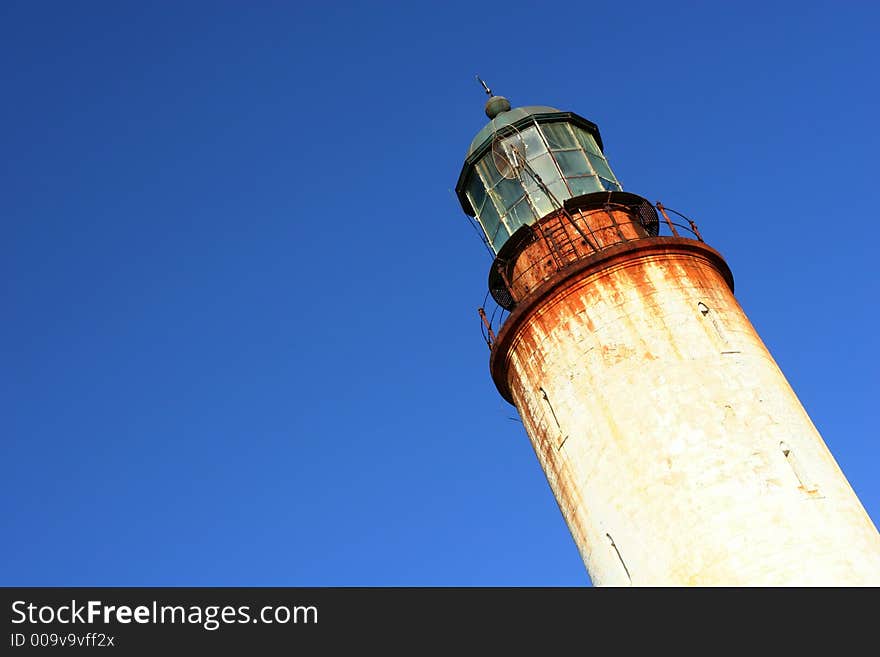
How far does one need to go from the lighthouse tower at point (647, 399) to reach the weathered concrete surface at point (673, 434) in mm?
24

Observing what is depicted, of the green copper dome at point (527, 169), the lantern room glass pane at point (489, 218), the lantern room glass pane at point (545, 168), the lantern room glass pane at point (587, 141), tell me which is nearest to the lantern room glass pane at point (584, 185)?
the green copper dome at point (527, 169)

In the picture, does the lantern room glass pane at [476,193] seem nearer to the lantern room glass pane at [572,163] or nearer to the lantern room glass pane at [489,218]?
the lantern room glass pane at [489,218]

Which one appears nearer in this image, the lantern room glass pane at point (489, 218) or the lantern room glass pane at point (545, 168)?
the lantern room glass pane at point (545, 168)

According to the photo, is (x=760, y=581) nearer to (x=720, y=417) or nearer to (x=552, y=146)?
(x=720, y=417)

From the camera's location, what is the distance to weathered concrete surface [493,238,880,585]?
49.9 ft

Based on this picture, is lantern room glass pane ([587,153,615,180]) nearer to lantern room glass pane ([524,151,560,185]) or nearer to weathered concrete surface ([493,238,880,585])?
lantern room glass pane ([524,151,560,185])

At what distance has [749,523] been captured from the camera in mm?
15242

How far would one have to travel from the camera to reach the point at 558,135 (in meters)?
21.6

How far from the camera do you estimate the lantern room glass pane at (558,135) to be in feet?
70.4

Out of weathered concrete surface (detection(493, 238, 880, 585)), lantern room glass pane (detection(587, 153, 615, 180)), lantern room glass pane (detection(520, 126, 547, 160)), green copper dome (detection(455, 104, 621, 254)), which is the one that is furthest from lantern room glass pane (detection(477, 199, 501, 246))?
weathered concrete surface (detection(493, 238, 880, 585))

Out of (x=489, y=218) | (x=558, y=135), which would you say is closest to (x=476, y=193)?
(x=489, y=218)
